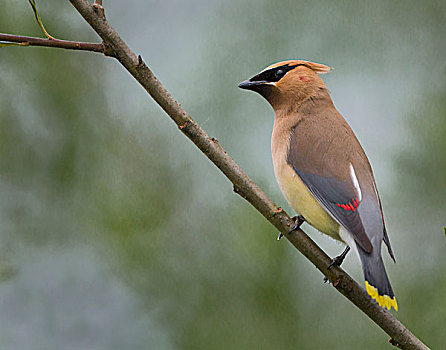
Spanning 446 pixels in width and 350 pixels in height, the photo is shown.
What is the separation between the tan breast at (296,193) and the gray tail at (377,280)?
0.25 meters

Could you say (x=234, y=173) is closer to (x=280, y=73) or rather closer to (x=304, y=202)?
(x=304, y=202)

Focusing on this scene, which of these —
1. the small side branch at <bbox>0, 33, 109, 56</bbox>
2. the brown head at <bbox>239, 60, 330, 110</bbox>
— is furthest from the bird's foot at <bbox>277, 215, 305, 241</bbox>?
the small side branch at <bbox>0, 33, 109, 56</bbox>

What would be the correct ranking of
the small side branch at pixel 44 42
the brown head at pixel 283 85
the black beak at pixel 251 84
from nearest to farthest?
1. the small side branch at pixel 44 42
2. the black beak at pixel 251 84
3. the brown head at pixel 283 85

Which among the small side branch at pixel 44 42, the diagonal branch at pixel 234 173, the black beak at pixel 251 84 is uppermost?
the black beak at pixel 251 84

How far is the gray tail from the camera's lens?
247cm

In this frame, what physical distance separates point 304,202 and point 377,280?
1.84ft

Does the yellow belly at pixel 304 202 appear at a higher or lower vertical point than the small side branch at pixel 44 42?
higher

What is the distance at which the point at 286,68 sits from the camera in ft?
11.5

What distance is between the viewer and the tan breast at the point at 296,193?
296cm

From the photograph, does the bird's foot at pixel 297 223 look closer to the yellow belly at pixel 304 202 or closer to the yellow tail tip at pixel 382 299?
the yellow belly at pixel 304 202

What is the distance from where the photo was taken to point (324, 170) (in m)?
3.01

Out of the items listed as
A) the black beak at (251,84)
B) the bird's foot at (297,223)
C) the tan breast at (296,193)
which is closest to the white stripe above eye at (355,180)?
the tan breast at (296,193)

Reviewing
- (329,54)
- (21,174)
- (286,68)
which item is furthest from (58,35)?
(286,68)

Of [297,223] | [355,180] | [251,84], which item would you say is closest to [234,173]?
[297,223]
